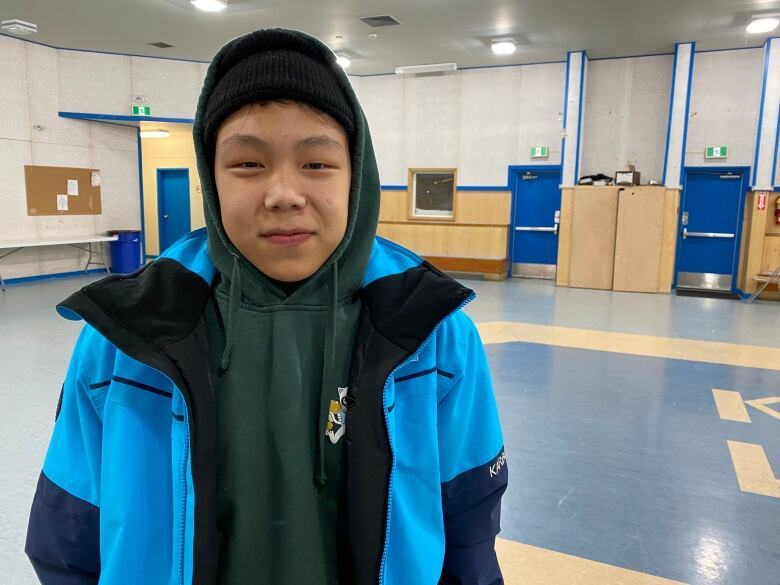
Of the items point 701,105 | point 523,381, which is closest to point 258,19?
point 523,381

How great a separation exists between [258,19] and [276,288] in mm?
8378

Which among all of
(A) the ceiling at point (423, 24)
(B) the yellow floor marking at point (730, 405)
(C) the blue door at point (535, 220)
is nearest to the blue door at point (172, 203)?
(A) the ceiling at point (423, 24)

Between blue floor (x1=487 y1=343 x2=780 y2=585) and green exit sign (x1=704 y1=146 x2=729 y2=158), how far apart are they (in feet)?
19.6

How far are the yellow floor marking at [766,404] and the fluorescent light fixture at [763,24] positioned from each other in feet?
20.0

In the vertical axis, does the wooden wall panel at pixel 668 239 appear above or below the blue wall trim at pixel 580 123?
below

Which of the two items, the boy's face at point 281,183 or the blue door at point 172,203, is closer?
the boy's face at point 281,183

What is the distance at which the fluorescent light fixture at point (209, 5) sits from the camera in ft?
23.9

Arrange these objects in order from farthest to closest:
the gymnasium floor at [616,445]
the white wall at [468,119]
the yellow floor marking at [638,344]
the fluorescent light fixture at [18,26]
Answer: the white wall at [468,119] < the fluorescent light fixture at [18,26] < the yellow floor marking at [638,344] < the gymnasium floor at [616,445]

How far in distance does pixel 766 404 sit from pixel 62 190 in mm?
10314

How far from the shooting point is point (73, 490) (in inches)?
35.6

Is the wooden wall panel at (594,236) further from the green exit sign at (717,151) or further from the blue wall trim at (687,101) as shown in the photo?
the green exit sign at (717,151)

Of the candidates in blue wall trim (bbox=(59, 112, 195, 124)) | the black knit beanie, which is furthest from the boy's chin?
blue wall trim (bbox=(59, 112, 195, 124))

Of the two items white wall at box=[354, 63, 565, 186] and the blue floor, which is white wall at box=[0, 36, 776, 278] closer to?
white wall at box=[354, 63, 565, 186]

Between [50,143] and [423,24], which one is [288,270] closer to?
[423,24]
